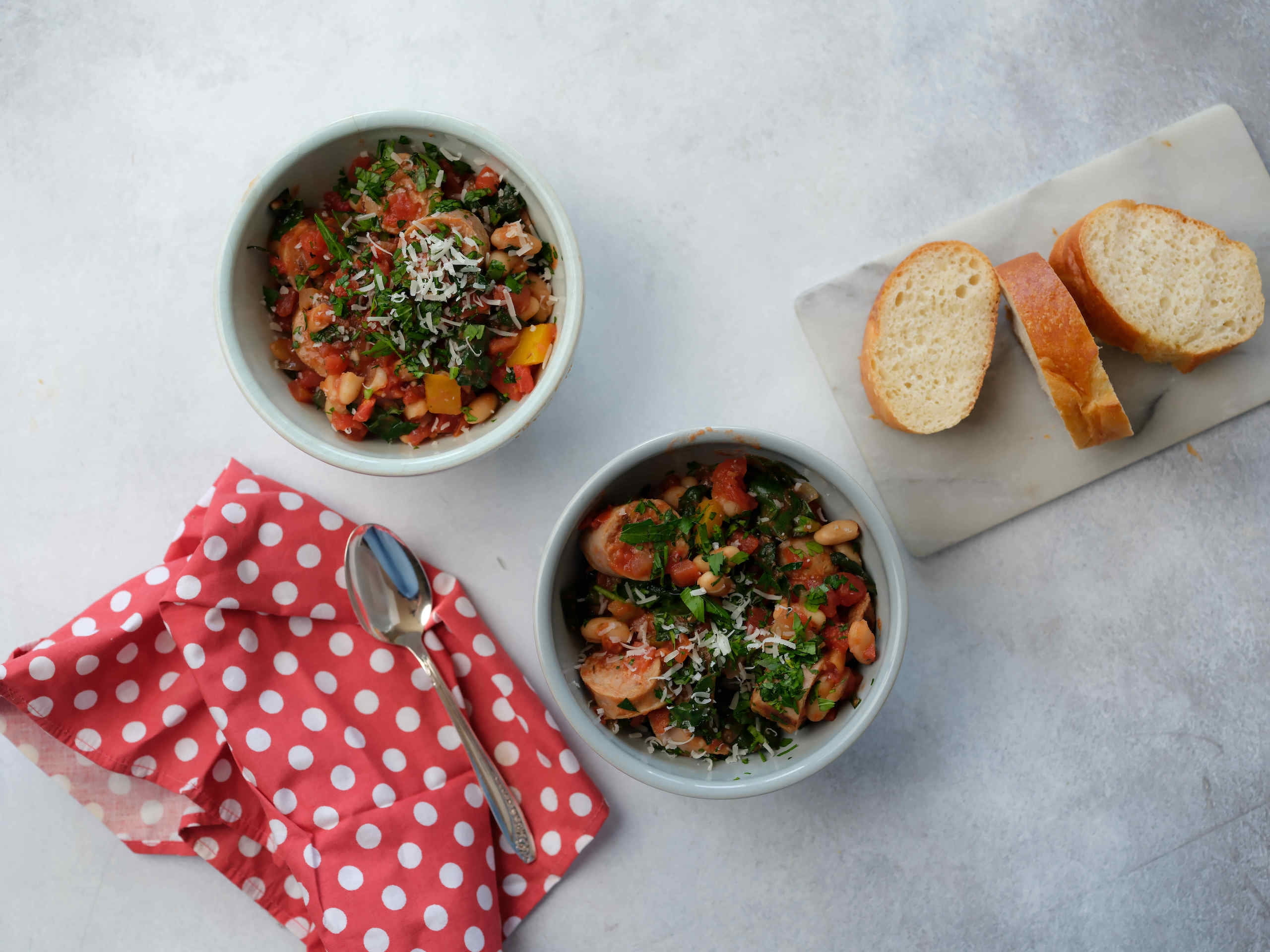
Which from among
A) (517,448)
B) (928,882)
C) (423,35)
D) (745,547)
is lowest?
(928,882)

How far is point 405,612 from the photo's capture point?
232 cm

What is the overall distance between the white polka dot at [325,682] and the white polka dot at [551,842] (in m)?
0.74

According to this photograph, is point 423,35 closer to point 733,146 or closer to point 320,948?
point 733,146

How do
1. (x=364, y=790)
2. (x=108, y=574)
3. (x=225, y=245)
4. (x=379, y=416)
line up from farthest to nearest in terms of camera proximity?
(x=108, y=574), (x=364, y=790), (x=379, y=416), (x=225, y=245)

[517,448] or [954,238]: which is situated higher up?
[517,448]

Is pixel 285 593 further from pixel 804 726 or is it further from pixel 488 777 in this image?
pixel 804 726

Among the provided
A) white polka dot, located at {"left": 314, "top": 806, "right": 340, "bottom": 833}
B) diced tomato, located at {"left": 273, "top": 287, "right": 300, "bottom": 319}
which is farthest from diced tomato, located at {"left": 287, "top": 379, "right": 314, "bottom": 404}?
white polka dot, located at {"left": 314, "top": 806, "right": 340, "bottom": 833}

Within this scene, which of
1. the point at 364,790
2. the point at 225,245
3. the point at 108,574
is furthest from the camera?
the point at 108,574

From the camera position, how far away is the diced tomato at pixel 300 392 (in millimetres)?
2084

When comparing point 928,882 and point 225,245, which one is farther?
point 928,882

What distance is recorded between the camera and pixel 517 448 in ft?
7.90

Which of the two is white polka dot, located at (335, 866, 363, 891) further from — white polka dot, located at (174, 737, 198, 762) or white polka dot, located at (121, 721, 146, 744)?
white polka dot, located at (121, 721, 146, 744)

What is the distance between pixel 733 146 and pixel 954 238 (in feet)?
2.32

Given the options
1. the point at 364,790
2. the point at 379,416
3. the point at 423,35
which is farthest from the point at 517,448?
the point at 423,35
